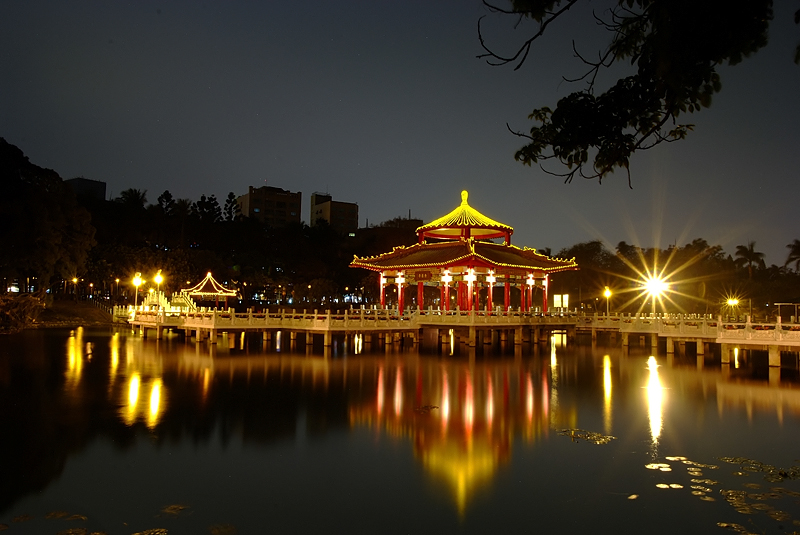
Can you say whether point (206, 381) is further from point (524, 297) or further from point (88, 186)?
point (88, 186)

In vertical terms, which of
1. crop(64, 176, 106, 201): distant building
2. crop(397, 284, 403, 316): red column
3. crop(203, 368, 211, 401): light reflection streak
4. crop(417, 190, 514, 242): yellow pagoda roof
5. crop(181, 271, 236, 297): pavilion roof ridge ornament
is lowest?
crop(203, 368, 211, 401): light reflection streak

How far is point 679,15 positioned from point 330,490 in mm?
8108

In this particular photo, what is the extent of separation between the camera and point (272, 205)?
388 ft

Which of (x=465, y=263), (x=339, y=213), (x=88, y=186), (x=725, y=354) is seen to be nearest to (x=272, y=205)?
(x=339, y=213)

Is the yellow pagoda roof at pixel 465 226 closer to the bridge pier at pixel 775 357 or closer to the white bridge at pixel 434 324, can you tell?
the white bridge at pixel 434 324

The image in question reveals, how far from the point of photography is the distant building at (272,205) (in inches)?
4616

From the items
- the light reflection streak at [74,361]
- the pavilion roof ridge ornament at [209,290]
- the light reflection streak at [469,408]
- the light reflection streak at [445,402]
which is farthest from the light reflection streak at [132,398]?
the pavilion roof ridge ornament at [209,290]

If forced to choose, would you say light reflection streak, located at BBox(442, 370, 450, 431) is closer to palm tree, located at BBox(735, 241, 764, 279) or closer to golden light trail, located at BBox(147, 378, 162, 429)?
golden light trail, located at BBox(147, 378, 162, 429)

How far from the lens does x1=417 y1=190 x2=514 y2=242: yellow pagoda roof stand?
39.2 m

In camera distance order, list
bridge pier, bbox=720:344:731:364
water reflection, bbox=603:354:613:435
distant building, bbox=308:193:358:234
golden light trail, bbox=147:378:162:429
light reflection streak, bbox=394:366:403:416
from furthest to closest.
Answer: distant building, bbox=308:193:358:234 < bridge pier, bbox=720:344:731:364 < light reflection streak, bbox=394:366:403:416 < water reflection, bbox=603:354:613:435 < golden light trail, bbox=147:378:162:429

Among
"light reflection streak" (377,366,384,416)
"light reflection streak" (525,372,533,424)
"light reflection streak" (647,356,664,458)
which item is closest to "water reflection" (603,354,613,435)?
"light reflection streak" (647,356,664,458)

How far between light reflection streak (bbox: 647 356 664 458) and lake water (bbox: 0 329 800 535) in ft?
0.26

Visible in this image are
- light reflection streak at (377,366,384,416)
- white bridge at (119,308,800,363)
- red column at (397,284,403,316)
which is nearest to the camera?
light reflection streak at (377,366,384,416)

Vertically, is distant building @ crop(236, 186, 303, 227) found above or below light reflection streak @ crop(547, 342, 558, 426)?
above
